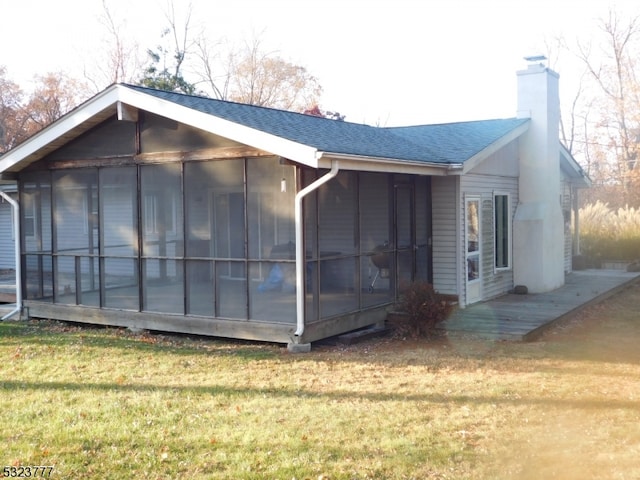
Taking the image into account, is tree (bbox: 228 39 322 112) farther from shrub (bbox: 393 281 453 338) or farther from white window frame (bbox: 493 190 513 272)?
shrub (bbox: 393 281 453 338)

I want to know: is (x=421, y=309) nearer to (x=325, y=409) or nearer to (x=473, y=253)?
(x=473, y=253)

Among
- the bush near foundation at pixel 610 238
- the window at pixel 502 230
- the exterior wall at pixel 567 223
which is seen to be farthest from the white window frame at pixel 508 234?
the bush near foundation at pixel 610 238

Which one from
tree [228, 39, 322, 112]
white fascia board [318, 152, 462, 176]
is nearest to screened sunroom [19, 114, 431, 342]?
white fascia board [318, 152, 462, 176]

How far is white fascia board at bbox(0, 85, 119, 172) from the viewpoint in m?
10.1

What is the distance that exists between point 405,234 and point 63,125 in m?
5.54

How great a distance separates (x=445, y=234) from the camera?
11859mm

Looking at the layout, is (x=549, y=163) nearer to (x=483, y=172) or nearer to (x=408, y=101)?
(x=483, y=172)

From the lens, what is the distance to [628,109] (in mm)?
33906

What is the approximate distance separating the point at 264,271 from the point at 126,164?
292 centimetres

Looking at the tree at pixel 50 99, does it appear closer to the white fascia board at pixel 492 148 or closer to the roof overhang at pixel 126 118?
the roof overhang at pixel 126 118

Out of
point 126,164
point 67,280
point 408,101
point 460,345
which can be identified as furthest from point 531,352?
point 408,101

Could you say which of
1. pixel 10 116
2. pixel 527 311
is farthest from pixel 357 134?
A: pixel 10 116

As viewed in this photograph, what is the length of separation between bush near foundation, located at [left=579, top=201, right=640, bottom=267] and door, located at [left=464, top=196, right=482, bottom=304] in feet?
26.6

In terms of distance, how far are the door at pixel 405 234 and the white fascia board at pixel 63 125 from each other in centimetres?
453
